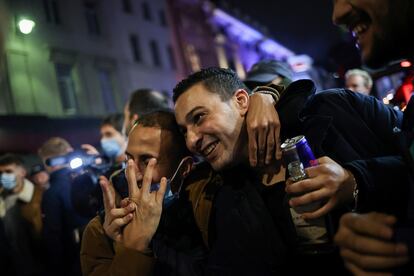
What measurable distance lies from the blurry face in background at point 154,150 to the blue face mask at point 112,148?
190 cm

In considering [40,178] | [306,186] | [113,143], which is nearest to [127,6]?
[40,178]

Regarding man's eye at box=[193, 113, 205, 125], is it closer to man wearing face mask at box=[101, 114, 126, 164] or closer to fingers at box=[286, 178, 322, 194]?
fingers at box=[286, 178, 322, 194]

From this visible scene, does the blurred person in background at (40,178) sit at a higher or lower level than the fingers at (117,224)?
higher

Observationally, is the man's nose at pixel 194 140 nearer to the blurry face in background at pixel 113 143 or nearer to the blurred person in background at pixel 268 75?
the blurred person in background at pixel 268 75

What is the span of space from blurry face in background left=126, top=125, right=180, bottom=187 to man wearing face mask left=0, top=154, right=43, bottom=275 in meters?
3.44

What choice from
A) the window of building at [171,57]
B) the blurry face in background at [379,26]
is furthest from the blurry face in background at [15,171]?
the window of building at [171,57]

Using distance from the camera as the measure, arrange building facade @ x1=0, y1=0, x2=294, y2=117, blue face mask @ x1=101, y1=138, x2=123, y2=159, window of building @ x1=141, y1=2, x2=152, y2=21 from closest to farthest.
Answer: blue face mask @ x1=101, y1=138, x2=123, y2=159, building facade @ x1=0, y1=0, x2=294, y2=117, window of building @ x1=141, y1=2, x2=152, y2=21

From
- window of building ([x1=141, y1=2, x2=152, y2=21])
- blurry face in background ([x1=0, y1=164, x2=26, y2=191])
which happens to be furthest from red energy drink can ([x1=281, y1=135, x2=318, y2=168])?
window of building ([x1=141, y1=2, x2=152, y2=21])

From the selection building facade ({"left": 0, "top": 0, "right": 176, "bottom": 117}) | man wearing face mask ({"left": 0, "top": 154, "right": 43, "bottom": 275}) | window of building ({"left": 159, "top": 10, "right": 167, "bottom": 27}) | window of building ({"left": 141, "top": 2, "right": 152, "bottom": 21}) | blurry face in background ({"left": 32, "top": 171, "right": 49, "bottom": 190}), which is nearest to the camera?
man wearing face mask ({"left": 0, "top": 154, "right": 43, "bottom": 275})

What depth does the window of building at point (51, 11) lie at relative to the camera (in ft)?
58.5

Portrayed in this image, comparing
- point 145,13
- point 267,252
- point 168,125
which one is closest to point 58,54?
point 145,13

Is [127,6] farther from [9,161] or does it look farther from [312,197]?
[312,197]

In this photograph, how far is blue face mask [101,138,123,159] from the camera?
4734 millimetres

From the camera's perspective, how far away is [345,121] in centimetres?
236
